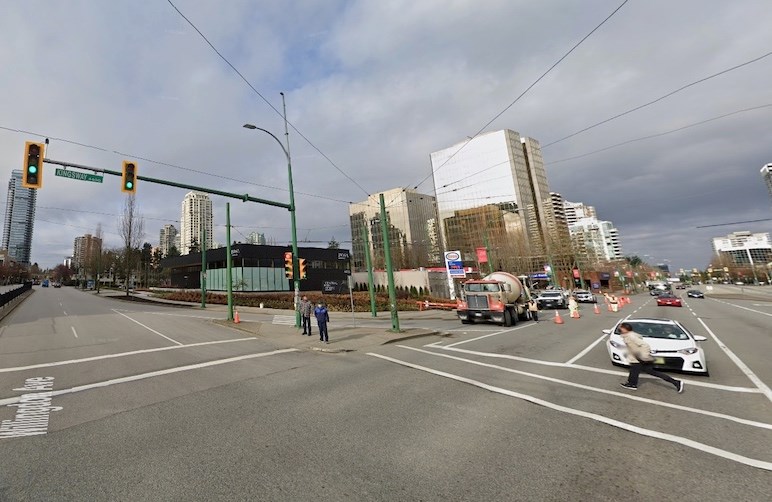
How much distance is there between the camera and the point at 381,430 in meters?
5.27

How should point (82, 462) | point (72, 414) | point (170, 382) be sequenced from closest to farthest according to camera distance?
1. point (82, 462)
2. point (72, 414)
3. point (170, 382)

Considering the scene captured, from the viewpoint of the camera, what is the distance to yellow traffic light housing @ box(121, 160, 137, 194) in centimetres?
1220

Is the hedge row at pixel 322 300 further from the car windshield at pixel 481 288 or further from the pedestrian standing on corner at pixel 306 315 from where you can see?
the pedestrian standing on corner at pixel 306 315

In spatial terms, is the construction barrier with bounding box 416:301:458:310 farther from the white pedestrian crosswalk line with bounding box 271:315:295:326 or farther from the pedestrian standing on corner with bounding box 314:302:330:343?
the pedestrian standing on corner with bounding box 314:302:330:343

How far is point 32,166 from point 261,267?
113 ft

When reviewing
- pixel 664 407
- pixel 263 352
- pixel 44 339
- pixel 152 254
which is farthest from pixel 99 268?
pixel 664 407

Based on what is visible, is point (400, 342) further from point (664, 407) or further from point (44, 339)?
point (44, 339)

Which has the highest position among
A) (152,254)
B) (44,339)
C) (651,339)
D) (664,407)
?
(152,254)

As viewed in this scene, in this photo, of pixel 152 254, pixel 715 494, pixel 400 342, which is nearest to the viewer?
pixel 715 494

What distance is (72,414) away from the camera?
6.19 m

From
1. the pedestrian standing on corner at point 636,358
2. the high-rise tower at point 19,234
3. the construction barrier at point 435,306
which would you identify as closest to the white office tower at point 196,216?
the high-rise tower at point 19,234

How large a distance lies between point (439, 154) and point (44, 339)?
94.0m

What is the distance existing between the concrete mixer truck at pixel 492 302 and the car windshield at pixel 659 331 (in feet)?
32.5

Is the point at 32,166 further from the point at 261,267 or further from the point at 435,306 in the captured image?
the point at 261,267
